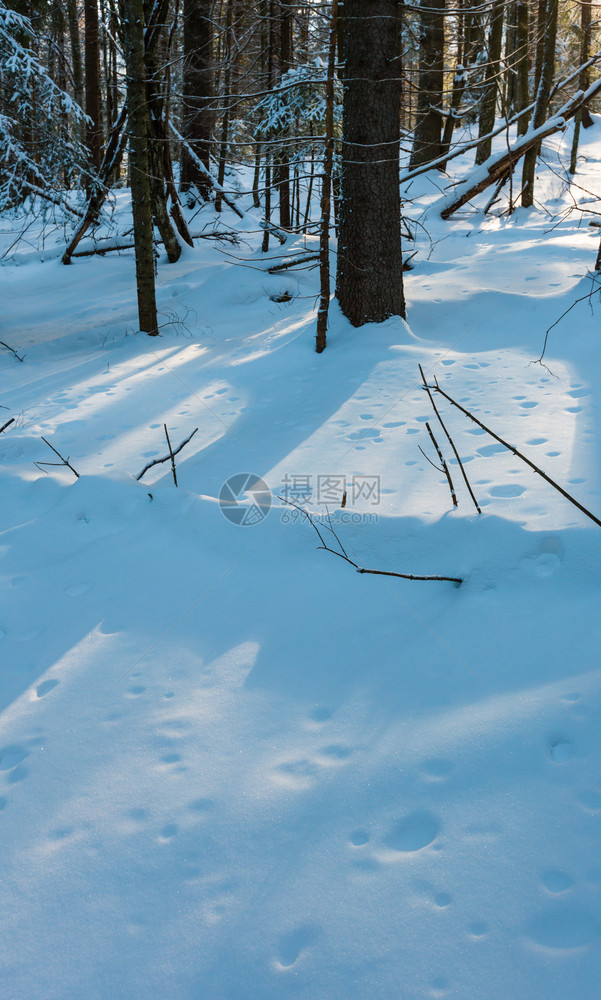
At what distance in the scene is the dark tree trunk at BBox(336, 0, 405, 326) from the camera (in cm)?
626

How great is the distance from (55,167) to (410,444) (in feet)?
22.7

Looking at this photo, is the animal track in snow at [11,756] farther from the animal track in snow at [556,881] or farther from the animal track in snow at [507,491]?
the animal track in snow at [507,491]

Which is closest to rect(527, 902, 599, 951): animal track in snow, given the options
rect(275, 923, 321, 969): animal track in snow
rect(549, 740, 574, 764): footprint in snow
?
rect(549, 740, 574, 764): footprint in snow

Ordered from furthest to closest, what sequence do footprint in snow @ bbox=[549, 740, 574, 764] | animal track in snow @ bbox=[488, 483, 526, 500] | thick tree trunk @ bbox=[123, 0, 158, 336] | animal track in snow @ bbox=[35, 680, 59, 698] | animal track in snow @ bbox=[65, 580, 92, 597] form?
1. thick tree trunk @ bbox=[123, 0, 158, 336]
2. animal track in snow @ bbox=[488, 483, 526, 500]
3. animal track in snow @ bbox=[65, 580, 92, 597]
4. animal track in snow @ bbox=[35, 680, 59, 698]
5. footprint in snow @ bbox=[549, 740, 574, 764]

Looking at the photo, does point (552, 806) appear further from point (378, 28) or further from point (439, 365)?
point (378, 28)

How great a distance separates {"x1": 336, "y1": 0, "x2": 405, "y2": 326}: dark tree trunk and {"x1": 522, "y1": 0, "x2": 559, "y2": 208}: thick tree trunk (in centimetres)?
403

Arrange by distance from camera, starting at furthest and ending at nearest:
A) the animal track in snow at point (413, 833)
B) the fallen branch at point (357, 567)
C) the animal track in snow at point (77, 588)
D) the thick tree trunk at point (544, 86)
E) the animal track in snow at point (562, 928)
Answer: the thick tree trunk at point (544, 86), the animal track in snow at point (77, 588), the fallen branch at point (357, 567), the animal track in snow at point (413, 833), the animal track in snow at point (562, 928)

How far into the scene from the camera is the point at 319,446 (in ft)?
16.0

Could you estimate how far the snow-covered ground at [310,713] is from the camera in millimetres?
1779

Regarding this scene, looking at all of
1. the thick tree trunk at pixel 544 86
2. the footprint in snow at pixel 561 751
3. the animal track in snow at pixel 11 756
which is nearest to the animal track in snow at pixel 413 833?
the footprint in snow at pixel 561 751

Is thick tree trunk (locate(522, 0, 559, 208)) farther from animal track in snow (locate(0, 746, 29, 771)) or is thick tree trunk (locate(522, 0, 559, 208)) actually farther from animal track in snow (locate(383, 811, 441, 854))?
animal track in snow (locate(0, 746, 29, 771))

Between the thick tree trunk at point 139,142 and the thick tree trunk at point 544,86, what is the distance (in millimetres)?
5656

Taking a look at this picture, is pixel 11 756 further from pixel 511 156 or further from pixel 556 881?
pixel 511 156

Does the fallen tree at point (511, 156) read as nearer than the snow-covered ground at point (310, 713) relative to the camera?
No
